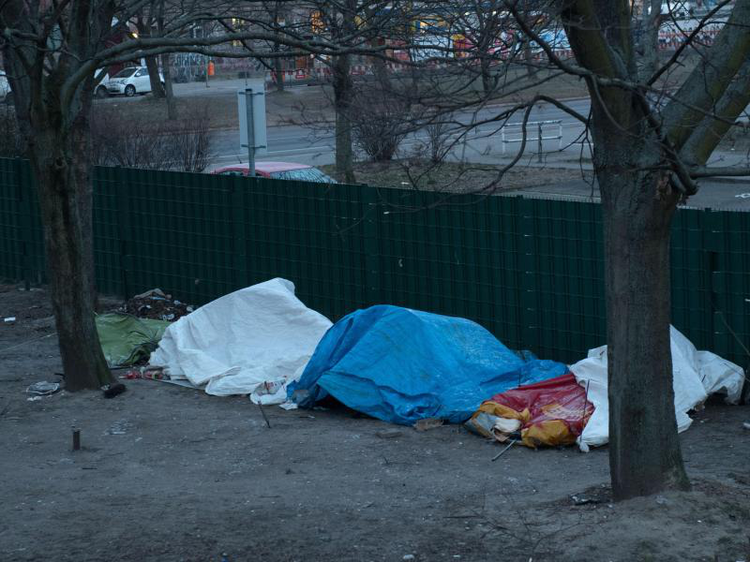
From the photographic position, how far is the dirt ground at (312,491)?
551 centimetres

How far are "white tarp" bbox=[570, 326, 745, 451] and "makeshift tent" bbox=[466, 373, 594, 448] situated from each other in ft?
0.31

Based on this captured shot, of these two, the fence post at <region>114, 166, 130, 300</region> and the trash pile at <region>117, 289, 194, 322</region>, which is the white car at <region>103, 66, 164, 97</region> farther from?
the trash pile at <region>117, 289, 194, 322</region>

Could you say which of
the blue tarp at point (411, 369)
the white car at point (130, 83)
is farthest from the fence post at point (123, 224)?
the white car at point (130, 83)

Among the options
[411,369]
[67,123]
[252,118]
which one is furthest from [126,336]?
[411,369]

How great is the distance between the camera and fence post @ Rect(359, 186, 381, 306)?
37.1 ft

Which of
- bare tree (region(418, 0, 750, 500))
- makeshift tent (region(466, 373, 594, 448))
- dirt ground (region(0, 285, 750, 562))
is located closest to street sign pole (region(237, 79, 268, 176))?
dirt ground (region(0, 285, 750, 562))

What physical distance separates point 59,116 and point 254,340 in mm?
3070

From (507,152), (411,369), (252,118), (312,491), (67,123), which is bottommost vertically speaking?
(312,491)

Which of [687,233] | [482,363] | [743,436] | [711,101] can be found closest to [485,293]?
[482,363]

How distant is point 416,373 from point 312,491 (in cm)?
217

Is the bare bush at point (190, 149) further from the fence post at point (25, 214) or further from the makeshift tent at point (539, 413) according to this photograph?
the makeshift tent at point (539, 413)

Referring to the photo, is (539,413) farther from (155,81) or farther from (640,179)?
(155,81)

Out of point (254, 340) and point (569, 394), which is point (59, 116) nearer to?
point (254, 340)

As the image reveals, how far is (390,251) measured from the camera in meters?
11.3
